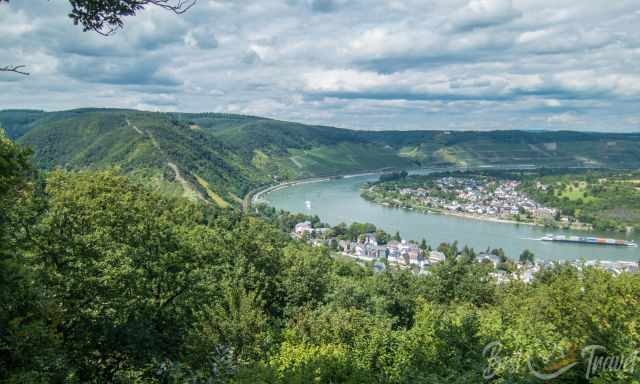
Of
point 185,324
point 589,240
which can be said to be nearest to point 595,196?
point 589,240

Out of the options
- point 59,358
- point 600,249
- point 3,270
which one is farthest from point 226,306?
point 600,249

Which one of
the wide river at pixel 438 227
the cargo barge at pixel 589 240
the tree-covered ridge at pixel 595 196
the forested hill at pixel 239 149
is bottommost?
the wide river at pixel 438 227

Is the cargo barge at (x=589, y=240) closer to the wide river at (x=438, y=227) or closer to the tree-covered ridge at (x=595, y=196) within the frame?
the wide river at (x=438, y=227)

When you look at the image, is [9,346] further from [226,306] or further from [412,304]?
[412,304]

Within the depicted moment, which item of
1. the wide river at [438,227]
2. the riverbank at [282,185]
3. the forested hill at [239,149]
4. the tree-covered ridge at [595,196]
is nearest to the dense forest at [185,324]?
the forested hill at [239,149]

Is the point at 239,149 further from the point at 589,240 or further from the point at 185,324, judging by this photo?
the point at 185,324
